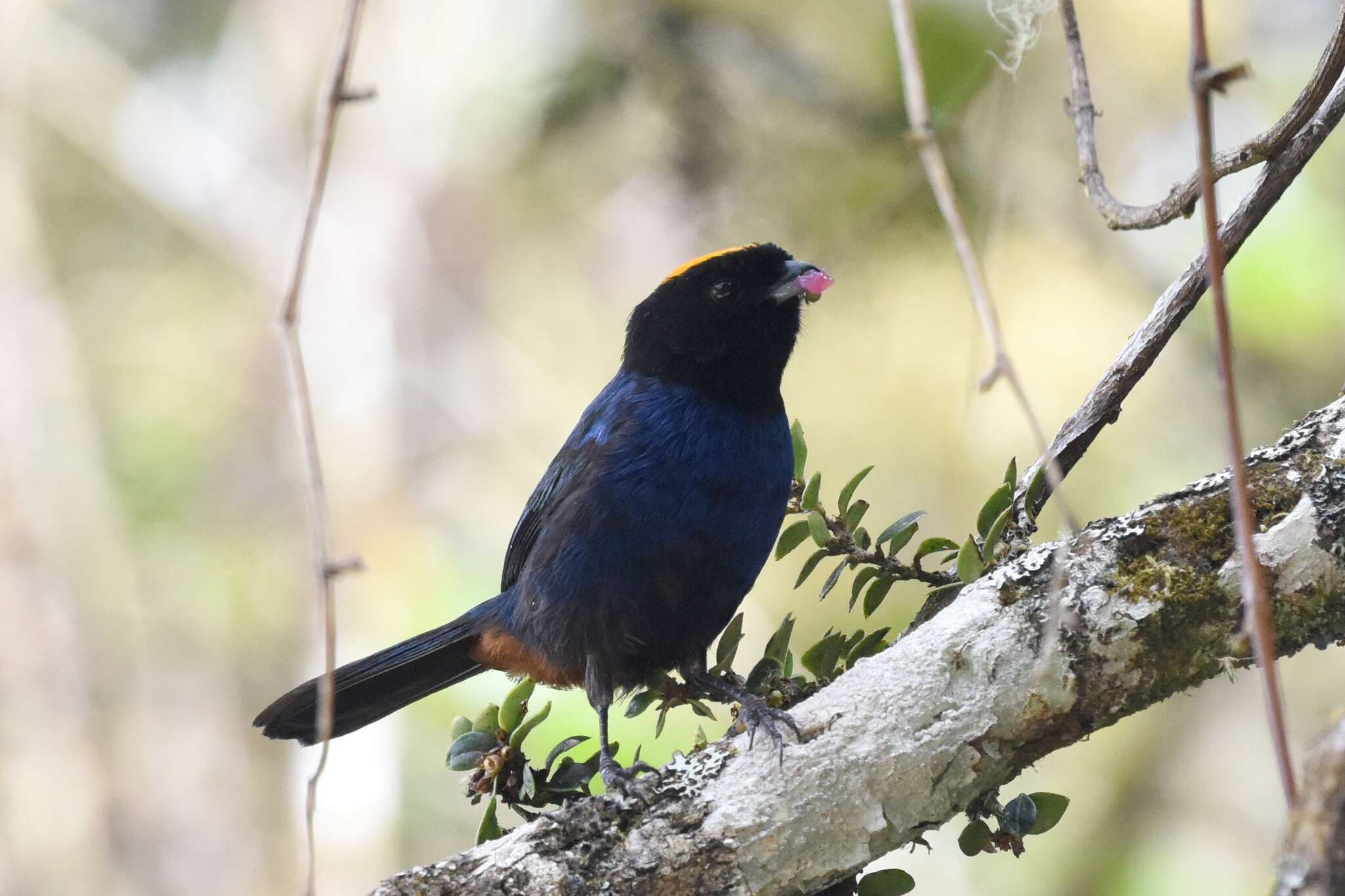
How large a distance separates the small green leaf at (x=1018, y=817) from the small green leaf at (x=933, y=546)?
1.72 ft

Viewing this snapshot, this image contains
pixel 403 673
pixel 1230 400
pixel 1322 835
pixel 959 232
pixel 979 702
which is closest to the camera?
pixel 1322 835

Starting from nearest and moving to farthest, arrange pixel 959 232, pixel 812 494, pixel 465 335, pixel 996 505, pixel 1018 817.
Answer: pixel 959 232, pixel 1018 817, pixel 996 505, pixel 812 494, pixel 465 335

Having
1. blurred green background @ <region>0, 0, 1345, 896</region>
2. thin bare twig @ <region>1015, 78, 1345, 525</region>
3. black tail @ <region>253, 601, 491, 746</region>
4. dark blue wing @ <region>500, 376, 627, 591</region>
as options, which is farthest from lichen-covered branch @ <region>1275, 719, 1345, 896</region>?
black tail @ <region>253, 601, 491, 746</region>

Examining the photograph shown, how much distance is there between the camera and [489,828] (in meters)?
2.50

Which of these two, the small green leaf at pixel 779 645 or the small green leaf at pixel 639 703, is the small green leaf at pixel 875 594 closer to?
the small green leaf at pixel 779 645

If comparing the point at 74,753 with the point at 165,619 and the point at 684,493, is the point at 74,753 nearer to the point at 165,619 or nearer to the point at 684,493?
the point at 165,619

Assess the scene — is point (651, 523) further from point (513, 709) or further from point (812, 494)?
point (513, 709)

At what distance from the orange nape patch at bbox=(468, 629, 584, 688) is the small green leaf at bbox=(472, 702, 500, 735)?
0.82m

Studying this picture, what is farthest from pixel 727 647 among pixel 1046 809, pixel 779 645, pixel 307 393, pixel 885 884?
pixel 307 393

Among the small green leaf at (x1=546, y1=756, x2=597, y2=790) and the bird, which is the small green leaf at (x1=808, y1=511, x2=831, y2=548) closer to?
the bird

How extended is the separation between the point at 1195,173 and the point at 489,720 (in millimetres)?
1788

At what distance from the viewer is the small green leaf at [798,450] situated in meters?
3.01

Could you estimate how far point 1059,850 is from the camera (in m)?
4.96

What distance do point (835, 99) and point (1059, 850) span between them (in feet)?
10.5
